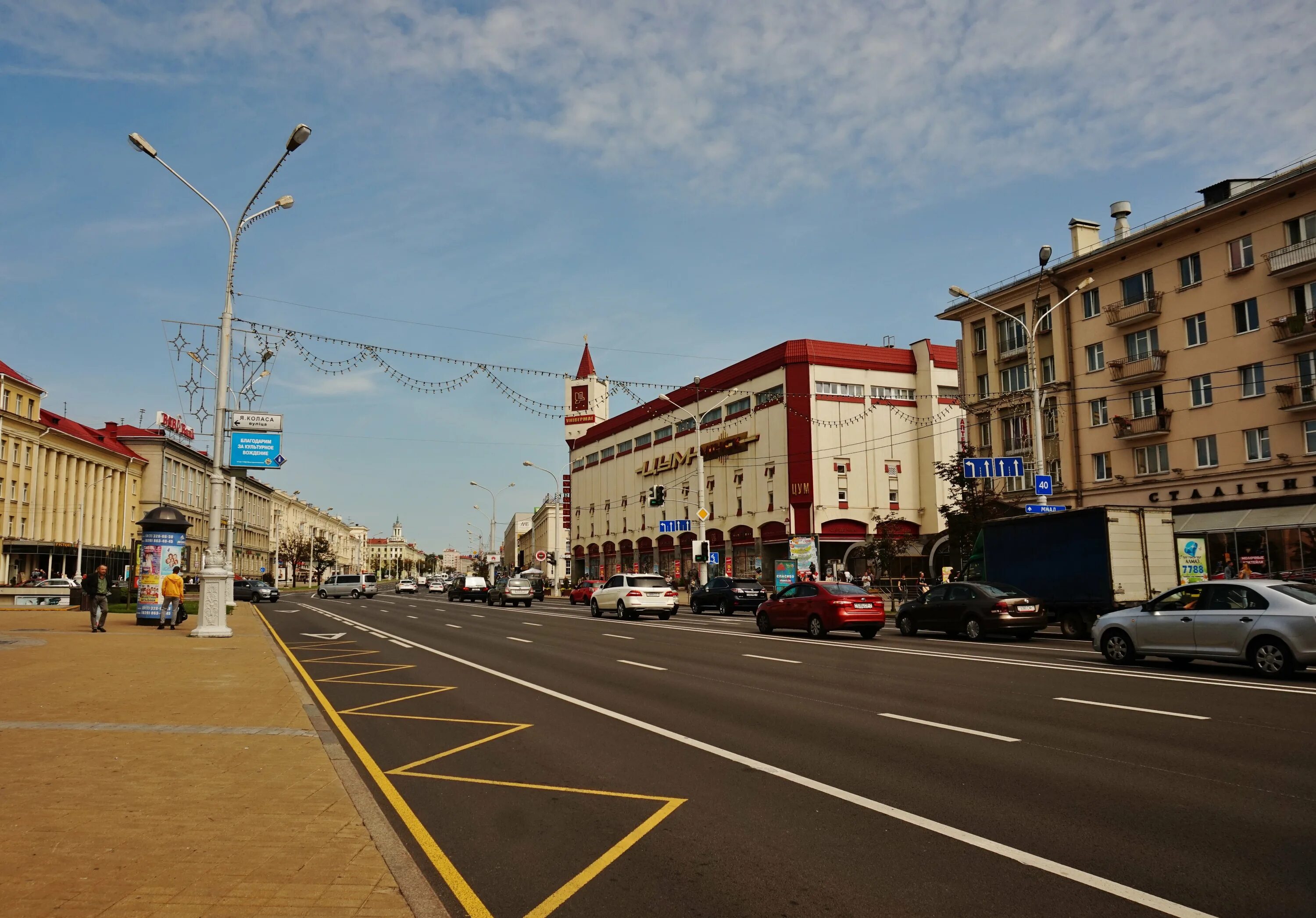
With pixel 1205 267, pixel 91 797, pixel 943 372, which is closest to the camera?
pixel 91 797

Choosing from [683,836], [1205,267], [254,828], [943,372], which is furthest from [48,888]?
[943,372]

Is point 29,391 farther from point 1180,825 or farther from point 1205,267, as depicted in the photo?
point 1180,825

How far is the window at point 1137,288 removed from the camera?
140ft

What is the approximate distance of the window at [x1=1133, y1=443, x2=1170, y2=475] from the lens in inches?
1635

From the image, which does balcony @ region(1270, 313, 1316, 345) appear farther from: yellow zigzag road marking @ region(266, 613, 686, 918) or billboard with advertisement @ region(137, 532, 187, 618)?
billboard with advertisement @ region(137, 532, 187, 618)

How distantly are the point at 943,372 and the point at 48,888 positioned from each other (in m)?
67.0

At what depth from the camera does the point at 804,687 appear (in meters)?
13.5

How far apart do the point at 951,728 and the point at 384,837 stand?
622 centimetres

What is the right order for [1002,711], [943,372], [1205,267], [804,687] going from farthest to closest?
[943,372]
[1205,267]
[804,687]
[1002,711]

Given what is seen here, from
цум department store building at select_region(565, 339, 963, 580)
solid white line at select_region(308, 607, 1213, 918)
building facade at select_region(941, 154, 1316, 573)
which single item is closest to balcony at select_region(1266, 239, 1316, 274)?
building facade at select_region(941, 154, 1316, 573)

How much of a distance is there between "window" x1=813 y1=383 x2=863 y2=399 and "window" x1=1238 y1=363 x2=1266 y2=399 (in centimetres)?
2880

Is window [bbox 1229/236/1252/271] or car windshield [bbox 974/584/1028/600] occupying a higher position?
window [bbox 1229/236/1252/271]

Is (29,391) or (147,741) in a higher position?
(29,391)

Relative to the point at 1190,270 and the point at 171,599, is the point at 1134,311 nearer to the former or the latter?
the point at 1190,270
